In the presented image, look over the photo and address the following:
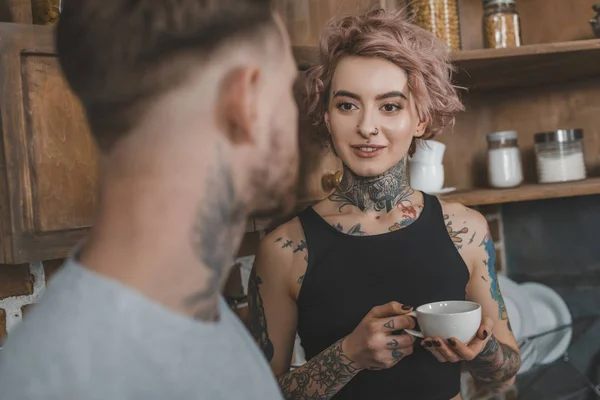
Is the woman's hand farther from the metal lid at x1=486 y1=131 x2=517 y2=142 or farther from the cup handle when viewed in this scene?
the metal lid at x1=486 y1=131 x2=517 y2=142

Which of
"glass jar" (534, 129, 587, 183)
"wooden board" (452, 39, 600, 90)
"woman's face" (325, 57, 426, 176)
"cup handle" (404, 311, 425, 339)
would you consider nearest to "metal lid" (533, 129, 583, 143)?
"glass jar" (534, 129, 587, 183)

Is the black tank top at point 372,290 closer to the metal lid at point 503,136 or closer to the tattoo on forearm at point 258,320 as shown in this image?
the tattoo on forearm at point 258,320

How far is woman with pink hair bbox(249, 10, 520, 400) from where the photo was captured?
2.60 feet

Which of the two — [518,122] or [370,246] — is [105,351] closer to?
[370,246]

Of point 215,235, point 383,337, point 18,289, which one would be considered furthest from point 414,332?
point 18,289

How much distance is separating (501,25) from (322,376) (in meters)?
0.88

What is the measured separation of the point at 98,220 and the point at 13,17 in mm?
569

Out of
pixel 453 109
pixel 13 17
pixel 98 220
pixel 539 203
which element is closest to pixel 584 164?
pixel 539 203

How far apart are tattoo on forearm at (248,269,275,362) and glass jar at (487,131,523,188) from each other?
753 mm

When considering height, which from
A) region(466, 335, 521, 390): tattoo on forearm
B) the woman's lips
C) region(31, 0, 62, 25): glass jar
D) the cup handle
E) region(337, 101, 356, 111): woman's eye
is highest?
region(31, 0, 62, 25): glass jar

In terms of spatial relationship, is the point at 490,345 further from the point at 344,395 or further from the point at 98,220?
the point at 98,220

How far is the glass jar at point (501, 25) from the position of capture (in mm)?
1339

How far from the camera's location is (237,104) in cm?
35

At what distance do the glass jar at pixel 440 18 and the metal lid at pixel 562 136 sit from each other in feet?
0.92
